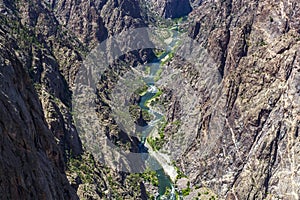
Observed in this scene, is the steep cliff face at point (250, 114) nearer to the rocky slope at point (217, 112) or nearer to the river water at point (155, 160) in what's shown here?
the rocky slope at point (217, 112)

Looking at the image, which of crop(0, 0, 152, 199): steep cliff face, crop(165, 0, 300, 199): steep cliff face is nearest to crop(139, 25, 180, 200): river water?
crop(165, 0, 300, 199): steep cliff face

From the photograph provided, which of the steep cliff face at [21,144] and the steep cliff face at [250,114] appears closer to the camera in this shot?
the steep cliff face at [21,144]

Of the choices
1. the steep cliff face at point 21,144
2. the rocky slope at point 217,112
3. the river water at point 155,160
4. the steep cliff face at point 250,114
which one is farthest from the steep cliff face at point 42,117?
the steep cliff face at point 250,114

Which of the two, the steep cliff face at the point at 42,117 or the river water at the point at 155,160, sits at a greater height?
the steep cliff face at the point at 42,117

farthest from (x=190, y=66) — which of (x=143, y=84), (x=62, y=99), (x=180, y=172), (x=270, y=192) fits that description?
(x=270, y=192)

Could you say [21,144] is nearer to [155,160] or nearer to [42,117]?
[42,117]

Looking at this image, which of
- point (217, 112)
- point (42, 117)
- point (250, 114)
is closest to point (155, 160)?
point (217, 112)

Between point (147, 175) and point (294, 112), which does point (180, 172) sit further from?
point (294, 112)

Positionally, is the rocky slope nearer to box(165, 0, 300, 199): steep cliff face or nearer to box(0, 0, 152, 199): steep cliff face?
box(165, 0, 300, 199): steep cliff face
